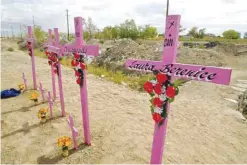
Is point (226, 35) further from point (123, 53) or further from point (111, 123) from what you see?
point (111, 123)

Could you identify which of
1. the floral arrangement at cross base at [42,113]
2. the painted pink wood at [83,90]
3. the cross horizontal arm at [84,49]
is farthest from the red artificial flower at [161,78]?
the floral arrangement at cross base at [42,113]

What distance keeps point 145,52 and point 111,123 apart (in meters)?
10.9

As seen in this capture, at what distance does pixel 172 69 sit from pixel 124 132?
2.23 meters

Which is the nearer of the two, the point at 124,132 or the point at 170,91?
the point at 170,91

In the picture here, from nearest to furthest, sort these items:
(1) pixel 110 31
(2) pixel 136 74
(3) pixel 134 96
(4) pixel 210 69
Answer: (4) pixel 210 69 < (3) pixel 134 96 < (2) pixel 136 74 < (1) pixel 110 31

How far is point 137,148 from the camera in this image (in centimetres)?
342

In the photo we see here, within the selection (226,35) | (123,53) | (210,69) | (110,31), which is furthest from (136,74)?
(226,35)

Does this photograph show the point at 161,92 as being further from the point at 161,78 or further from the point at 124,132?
the point at 124,132

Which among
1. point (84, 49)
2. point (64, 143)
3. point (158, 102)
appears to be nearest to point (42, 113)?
point (64, 143)

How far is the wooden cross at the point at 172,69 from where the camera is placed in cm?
178

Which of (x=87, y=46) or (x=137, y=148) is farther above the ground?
(x=87, y=46)

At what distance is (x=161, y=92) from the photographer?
2150mm

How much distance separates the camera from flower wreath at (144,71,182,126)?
2098 millimetres

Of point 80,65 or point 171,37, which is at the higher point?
point 171,37
